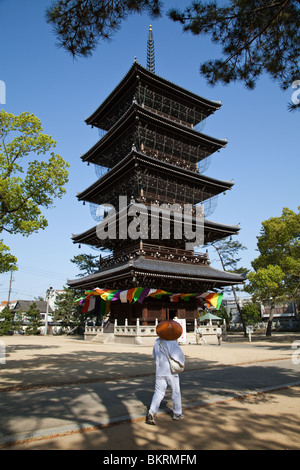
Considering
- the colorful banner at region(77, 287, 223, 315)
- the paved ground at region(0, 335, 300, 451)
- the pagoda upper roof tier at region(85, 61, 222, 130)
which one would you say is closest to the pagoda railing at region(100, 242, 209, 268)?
the colorful banner at region(77, 287, 223, 315)

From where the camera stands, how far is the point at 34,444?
10.6ft

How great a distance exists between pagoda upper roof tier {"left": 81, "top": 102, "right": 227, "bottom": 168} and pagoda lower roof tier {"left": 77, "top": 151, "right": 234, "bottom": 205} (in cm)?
224

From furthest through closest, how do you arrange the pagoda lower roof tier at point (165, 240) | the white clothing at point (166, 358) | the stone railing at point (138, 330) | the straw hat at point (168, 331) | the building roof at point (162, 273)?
the pagoda lower roof tier at point (165, 240)
the stone railing at point (138, 330)
the building roof at point (162, 273)
the straw hat at point (168, 331)
the white clothing at point (166, 358)

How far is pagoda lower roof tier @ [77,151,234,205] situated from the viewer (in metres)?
22.2

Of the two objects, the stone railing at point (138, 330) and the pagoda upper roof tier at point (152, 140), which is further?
the pagoda upper roof tier at point (152, 140)

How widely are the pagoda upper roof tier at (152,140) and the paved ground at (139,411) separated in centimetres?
1986

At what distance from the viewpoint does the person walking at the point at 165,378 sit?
3891 mm

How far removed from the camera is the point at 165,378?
406 cm

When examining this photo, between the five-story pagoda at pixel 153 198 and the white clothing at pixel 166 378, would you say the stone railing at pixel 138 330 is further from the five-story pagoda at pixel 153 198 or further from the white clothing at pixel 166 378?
the white clothing at pixel 166 378

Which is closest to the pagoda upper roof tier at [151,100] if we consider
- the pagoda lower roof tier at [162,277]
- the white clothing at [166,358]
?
the pagoda lower roof tier at [162,277]

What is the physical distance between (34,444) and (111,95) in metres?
28.0

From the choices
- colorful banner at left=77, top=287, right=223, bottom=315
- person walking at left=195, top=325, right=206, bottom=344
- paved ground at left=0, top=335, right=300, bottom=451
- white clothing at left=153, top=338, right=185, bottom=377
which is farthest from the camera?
person walking at left=195, top=325, right=206, bottom=344

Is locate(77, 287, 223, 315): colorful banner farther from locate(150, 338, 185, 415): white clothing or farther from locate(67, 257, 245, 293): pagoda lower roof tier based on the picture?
locate(150, 338, 185, 415): white clothing

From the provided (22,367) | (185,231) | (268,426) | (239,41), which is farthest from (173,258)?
(268,426)
